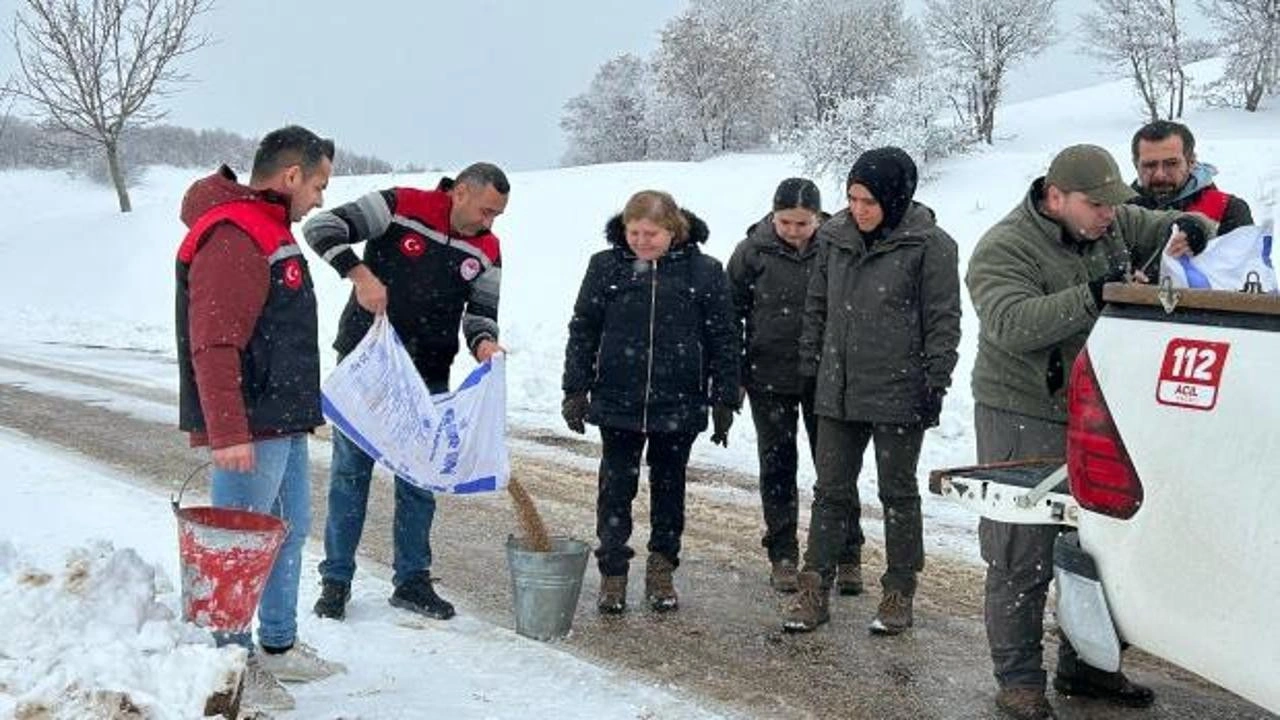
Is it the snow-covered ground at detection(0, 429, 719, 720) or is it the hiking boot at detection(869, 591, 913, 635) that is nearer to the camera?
the snow-covered ground at detection(0, 429, 719, 720)

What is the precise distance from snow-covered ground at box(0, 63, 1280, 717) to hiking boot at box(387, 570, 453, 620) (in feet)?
0.32

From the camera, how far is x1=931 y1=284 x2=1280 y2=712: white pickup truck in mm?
2539

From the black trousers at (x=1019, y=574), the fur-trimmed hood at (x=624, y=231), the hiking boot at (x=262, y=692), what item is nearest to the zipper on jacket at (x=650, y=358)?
the fur-trimmed hood at (x=624, y=231)

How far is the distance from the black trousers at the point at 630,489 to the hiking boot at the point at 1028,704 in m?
1.77

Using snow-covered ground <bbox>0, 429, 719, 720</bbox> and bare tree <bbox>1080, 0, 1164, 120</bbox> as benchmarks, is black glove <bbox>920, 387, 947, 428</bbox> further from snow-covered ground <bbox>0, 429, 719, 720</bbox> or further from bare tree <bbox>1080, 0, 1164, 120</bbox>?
bare tree <bbox>1080, 0, 1164, 120</bbox>

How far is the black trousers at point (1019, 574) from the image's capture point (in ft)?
13.5

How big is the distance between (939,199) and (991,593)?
17.5 metres

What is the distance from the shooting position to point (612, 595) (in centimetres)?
538

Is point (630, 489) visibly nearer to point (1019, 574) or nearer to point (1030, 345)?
point (1019, 574)

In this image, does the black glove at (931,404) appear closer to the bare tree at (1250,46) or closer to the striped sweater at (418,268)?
the striped sweater at (418,268)

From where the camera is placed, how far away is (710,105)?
45.9 metres

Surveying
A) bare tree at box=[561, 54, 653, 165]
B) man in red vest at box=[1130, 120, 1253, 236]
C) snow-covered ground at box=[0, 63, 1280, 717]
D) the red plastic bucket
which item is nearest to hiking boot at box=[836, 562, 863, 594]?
snow-covered ground at box=[0, 63, 1280, 717]

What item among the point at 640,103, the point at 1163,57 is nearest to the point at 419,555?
the point at 1163,57

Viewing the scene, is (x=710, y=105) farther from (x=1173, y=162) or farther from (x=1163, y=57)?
(x=1173, y=162)
